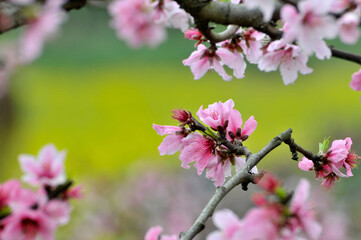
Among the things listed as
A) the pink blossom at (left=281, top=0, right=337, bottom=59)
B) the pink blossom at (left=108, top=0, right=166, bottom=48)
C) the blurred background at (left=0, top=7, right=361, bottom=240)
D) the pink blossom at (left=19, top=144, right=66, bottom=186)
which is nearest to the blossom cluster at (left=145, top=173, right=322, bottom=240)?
the pink blossom at (left=281, top=0, right=337, bottom=59)

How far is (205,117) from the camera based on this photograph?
73cm

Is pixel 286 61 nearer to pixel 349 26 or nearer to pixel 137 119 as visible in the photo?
pixel 349 26

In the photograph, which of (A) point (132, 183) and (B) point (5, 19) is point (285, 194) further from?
(A) point (132, 183)

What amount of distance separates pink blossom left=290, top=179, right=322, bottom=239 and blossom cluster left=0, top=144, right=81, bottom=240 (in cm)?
35

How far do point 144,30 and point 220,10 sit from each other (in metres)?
1.08

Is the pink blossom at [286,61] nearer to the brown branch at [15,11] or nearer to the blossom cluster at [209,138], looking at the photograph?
the blossom cluster at [209,138]

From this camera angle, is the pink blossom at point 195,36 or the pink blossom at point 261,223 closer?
the pink blossom at point 261,223

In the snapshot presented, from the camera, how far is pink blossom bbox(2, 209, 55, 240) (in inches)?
24.7

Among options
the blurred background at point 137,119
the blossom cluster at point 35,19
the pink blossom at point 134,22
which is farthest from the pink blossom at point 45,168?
the blurred background at point 137,119

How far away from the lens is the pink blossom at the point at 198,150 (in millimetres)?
705

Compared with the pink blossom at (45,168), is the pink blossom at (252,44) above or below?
below

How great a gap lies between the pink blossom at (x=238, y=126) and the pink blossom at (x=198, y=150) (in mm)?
50

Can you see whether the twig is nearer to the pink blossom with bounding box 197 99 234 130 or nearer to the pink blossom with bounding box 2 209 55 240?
the pink blossom with bounding box 197 99 234 130

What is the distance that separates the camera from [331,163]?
74cm
